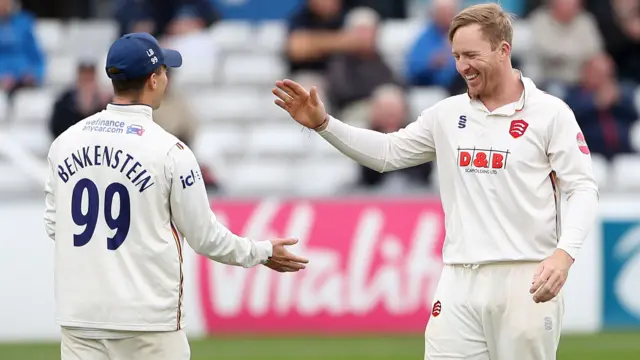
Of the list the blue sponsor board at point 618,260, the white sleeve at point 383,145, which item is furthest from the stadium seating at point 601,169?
the white sleeve at point 383,145

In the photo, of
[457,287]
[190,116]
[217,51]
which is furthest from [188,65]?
[457,287]

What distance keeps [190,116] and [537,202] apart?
7.77 metres

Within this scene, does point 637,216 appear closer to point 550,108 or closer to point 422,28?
point 422,28

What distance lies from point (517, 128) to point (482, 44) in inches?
16.0

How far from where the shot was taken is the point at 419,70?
574 inches

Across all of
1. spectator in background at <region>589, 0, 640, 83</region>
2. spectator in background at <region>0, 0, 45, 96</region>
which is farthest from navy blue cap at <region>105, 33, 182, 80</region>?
spectator in background at <region>589, 0, 640, 83</region>

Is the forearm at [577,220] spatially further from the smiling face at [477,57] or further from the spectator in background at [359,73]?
the spectator in background at [359,73]

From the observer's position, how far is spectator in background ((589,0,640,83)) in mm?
14836

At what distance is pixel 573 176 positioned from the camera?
222 inches

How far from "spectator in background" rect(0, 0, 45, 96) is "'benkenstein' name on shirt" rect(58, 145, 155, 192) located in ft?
30.6

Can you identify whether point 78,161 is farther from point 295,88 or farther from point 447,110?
point 447,110

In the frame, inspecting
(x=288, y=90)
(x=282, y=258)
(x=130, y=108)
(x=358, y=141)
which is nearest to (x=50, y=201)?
(x=130, y=108)

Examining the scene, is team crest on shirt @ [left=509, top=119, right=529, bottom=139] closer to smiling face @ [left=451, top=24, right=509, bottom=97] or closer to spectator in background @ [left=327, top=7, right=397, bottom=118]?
smiling face @ [left=451, top=24, right=509, bottom=97]

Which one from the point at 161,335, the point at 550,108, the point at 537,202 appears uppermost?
the point at 550,108
